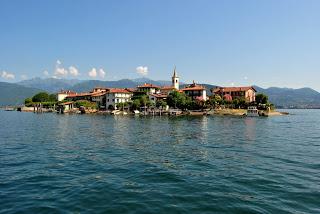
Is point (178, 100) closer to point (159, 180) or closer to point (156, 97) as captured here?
point (156, 97)

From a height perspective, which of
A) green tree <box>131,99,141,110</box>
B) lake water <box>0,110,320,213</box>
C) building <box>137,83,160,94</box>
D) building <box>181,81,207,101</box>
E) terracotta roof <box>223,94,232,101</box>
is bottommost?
lake water <box>0,110,320,213</box>

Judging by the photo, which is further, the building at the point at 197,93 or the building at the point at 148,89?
A: the building at the point at 148,89

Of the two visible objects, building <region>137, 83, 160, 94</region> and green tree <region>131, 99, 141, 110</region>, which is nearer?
green tree <region>131, 99, 141, 110</region>

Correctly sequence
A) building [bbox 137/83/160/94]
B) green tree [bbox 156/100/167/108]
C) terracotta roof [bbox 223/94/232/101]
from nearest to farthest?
green tree [bbox 156/100/167/108]
terracotta roof [bbox 223/94/232/101]
building [bbox 137/83/160/94]

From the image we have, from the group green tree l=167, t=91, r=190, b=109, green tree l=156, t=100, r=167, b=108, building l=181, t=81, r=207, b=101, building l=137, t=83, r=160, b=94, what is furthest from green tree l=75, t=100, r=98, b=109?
building l=181, t=81, r=207, b=101

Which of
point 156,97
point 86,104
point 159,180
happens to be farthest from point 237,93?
point 159,180

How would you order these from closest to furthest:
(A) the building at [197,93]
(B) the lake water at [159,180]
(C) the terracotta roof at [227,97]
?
(B) the lake water at [159,180] → (A) the building at [197,93] → (C) the terracotta roof at [227,97]

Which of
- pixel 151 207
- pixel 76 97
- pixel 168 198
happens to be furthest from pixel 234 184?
pixel 76 97

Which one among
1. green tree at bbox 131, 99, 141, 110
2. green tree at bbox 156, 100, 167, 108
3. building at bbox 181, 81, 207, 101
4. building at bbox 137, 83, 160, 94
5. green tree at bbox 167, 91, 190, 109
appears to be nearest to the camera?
green tree at bbox 167, 91, 190, 109

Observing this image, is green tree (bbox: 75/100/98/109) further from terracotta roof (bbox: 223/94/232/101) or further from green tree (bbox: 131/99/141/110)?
terracotta roof (bbox: 223/94/232/101)

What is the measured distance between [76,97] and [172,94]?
242ft

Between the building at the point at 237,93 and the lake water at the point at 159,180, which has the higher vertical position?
the building at the point at 237,93

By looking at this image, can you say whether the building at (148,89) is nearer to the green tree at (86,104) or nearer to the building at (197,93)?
the building at (197,93)

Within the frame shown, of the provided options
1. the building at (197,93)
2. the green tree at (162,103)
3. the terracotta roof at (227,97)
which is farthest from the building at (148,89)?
the terracotta roof at (227,97)
